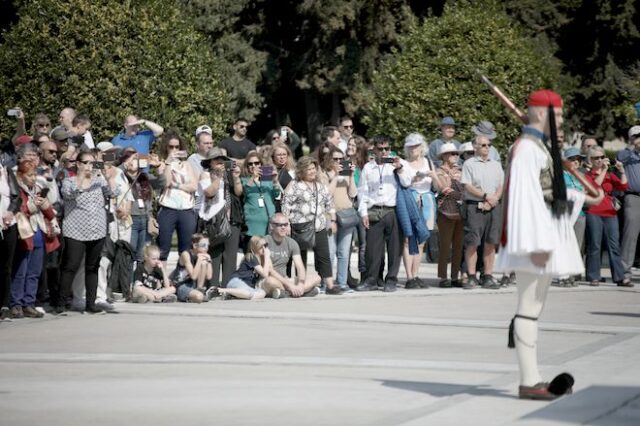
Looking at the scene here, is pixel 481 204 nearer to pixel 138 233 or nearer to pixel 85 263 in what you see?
pixel 138 233

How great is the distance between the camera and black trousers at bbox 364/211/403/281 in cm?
1875

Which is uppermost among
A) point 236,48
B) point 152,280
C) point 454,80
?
point 236,48

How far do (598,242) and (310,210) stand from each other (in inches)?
170

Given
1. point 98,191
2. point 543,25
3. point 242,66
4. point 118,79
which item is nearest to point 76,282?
point 98,191

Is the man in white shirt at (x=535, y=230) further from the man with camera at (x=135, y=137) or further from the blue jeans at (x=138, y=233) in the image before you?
the man with camera at (x=135, y=137)

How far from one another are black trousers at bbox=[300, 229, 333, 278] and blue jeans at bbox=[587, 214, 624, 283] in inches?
151

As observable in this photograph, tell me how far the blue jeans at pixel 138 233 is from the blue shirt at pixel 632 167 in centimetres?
679

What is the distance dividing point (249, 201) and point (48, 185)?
11.5ft

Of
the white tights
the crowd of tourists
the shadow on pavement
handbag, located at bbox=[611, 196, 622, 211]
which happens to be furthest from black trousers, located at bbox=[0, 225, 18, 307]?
handbag, located at bbox=[611, 196, 622, 211]

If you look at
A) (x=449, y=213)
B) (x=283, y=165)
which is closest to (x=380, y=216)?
(x=449, y=213)

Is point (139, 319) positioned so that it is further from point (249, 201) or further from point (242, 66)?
point (242, 66)

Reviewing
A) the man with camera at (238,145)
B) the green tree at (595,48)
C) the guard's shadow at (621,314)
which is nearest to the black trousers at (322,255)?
the man with camera at (238,145)

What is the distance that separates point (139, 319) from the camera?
49.5 feet

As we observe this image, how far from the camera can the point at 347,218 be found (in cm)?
1873
